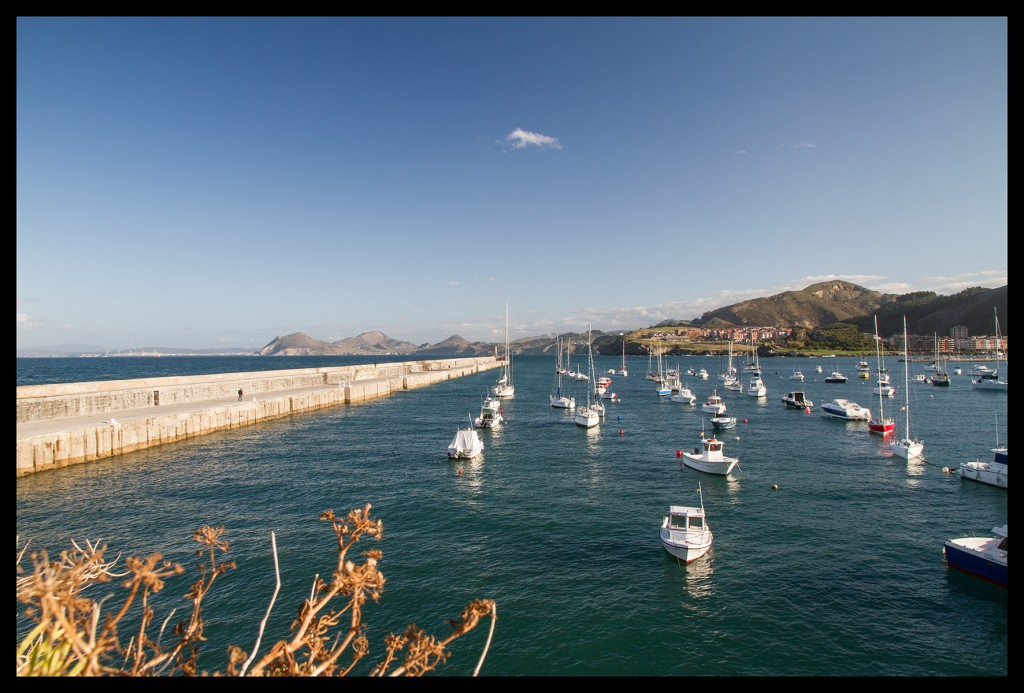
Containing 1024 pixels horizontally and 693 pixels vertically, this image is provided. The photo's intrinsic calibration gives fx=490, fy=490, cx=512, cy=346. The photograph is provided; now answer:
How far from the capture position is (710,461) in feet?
112

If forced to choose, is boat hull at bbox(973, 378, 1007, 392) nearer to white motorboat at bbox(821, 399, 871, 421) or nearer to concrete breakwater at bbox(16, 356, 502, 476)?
white motorboat at bbox(821, 399, 871, 421)

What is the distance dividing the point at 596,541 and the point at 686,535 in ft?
13.5

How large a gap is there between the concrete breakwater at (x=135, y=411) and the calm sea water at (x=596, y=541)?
1.94m

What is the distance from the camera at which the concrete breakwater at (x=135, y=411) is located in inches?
1388

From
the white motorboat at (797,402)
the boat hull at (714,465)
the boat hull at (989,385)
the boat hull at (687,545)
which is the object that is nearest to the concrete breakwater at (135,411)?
the boat hull at (687,545)

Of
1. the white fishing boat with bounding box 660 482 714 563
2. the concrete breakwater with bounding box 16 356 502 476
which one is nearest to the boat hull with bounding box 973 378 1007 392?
the white fishing boat with bounding box 660 482 714 563

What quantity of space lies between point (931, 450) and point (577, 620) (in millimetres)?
42010

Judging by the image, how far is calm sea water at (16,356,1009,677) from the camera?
50.0 feet

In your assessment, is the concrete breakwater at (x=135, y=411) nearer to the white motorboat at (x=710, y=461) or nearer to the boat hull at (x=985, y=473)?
the white motorboat at (x=710, y=461)

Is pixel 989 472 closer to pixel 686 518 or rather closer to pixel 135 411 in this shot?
pixel 686 518

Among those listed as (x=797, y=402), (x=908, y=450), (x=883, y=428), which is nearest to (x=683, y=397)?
(x=797, y=402)

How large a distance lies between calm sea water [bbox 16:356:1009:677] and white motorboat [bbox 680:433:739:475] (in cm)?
77

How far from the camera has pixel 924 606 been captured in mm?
17328

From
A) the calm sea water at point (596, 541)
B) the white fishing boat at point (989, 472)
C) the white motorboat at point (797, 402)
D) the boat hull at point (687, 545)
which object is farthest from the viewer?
the white motorboat at point (797, 402)
